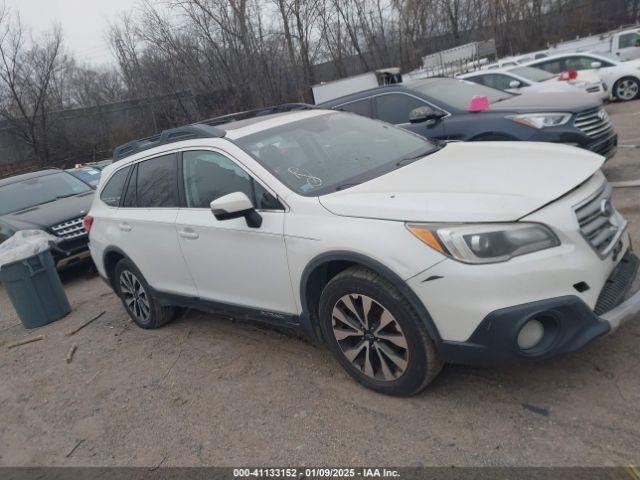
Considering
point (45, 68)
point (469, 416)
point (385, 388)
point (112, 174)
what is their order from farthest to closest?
point (45, 68) < point (112, 174) < point (385, 388) < point (469, 416)

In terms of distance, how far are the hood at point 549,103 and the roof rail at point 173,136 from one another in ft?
13.1

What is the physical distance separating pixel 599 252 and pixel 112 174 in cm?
442

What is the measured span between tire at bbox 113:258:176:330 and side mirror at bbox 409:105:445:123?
360 cm

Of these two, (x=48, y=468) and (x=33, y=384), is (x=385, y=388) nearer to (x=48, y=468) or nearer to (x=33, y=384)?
(x=48, y=468)

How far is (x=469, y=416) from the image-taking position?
293cm

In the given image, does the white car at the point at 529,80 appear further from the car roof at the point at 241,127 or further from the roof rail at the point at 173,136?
the roof rail at the point at 173,136

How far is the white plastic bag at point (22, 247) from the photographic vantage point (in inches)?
232

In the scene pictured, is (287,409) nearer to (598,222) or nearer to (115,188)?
(598,222)

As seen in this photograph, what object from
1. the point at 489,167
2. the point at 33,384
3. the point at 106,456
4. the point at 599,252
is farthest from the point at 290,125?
the point at 33,384

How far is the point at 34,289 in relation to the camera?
20.0ft

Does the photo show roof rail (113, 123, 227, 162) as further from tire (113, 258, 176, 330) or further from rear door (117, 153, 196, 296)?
tire (113, 258, 176, 330)

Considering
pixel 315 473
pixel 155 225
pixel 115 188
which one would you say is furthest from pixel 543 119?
pixel 315 473

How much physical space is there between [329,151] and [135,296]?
8.72 ft

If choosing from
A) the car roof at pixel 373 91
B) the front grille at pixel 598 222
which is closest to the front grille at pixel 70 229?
the car roof at pixel 373 91
